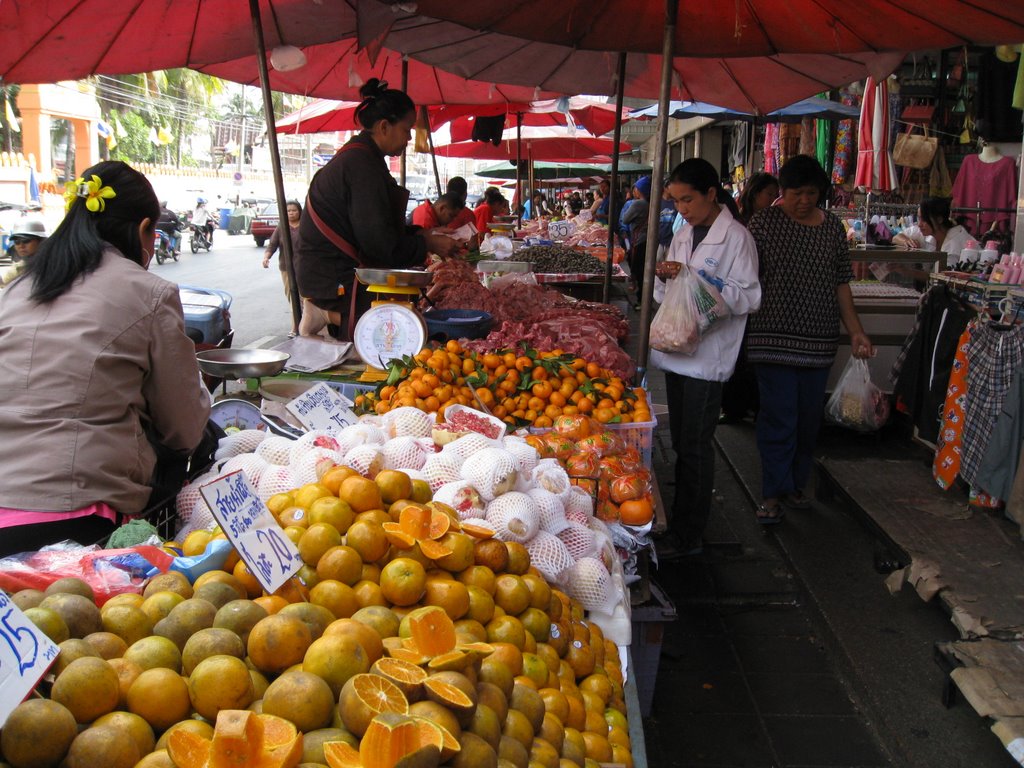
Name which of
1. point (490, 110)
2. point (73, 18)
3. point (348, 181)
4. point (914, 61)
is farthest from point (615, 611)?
point (490, 110)

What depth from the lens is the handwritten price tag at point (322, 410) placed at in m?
3.22

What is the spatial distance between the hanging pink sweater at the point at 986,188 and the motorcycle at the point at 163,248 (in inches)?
739

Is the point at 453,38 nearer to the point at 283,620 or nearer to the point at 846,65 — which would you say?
the point at 846,65

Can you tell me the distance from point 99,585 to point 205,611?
0.38 metres

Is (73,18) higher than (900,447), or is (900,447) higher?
(73,18)

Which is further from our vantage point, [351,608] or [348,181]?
[348,181]

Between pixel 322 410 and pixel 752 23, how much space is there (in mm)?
2864

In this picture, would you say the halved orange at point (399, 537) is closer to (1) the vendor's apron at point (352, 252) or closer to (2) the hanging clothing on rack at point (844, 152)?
(1) the vendor's apron at point (352, 252)

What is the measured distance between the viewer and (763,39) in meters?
4.33

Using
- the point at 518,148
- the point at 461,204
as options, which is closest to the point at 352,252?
the point at 461,204

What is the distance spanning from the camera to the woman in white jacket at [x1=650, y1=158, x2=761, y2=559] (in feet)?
13.6

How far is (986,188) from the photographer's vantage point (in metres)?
7.63

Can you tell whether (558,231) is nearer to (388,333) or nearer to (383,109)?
(383,109)

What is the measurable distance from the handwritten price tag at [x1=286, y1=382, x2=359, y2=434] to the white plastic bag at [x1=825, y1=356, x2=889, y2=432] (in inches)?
157
